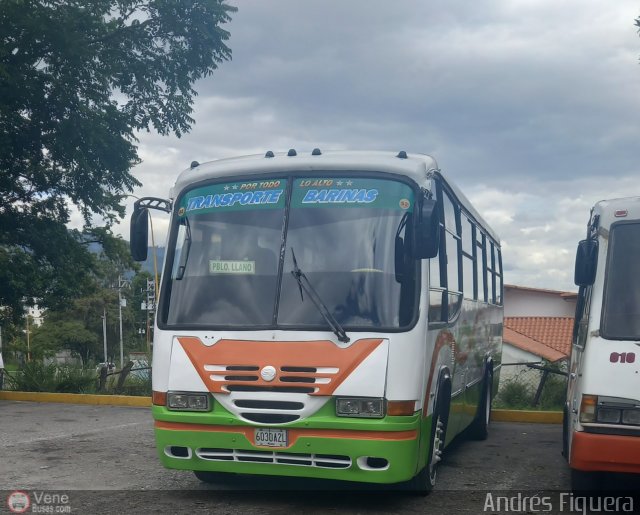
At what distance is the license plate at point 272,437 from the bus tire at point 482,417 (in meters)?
5.57

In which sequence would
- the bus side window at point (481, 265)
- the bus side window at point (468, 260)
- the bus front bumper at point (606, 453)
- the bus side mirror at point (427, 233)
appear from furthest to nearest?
the bus side window at point (481, 265), the bus side window at point (468, 260), the bus side mirror at point (427, 233), the bus front bumper at point (606, 453)

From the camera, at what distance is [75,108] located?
2033 cm

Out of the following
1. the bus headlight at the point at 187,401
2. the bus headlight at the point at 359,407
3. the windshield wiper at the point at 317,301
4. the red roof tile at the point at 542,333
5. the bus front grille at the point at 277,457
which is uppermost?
the windshield wiper at the point at 317,301

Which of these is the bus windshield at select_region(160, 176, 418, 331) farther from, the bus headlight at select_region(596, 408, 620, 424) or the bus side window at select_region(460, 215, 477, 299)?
the bus side window at select_region(460, 215, 477, 299)

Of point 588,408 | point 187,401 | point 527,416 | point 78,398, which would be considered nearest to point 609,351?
point 588,408

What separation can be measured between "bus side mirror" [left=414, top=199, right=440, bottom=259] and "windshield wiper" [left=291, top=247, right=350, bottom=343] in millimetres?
862

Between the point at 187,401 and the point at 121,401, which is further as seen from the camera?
the point at 121,401

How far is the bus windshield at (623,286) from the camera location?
6.82 m

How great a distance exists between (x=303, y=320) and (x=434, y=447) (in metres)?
1.79

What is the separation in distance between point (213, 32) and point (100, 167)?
459 centimetres

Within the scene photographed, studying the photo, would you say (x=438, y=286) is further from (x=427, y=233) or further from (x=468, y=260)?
(x=468, y=260)

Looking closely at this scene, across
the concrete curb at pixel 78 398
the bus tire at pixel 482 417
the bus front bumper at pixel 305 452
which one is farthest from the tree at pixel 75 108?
the bus front bumper at pixel 305 452

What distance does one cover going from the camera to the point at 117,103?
73.8 ft

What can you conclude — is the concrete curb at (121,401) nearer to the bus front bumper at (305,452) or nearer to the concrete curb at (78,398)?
the concrete curb at (78,398)
